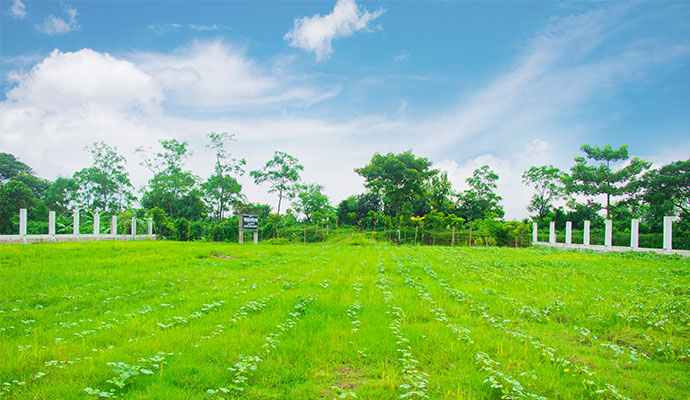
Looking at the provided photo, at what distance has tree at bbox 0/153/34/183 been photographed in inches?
1560

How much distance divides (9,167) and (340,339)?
54.1 meters

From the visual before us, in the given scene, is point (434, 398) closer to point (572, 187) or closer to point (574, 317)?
point (574, 317)

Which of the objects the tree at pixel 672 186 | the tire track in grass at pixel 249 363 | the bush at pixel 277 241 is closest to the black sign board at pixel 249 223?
the bush at pixel 277 241

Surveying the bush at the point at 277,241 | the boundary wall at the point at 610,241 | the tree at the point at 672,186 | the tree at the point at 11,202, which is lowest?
the bush at the point at 277,241

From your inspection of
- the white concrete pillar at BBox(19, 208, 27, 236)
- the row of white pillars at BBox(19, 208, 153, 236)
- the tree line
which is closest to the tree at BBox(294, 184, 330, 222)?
the tree line

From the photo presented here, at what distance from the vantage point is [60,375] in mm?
3221

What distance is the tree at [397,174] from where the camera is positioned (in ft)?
135

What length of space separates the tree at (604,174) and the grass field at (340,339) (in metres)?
32.9

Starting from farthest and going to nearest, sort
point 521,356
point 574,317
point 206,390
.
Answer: point 574,317
point 521,356
point 206,390

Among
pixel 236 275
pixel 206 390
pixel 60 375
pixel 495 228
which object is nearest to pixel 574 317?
pixel 206 390

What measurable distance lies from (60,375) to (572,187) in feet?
144

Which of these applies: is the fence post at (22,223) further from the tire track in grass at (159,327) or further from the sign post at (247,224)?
the tire track in grass at (159,327)

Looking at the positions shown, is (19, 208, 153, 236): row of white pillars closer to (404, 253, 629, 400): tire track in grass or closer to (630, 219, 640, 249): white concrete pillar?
(404, 253, 629, 400): tire track in grass

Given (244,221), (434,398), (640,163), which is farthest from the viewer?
(640,163)
